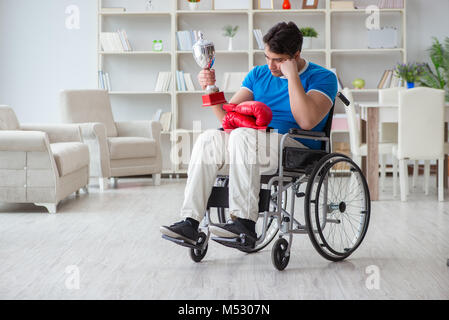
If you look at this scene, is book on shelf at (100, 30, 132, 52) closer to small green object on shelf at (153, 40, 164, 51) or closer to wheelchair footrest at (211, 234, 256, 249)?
small green object on shelf at (153, 40, 164, 51)

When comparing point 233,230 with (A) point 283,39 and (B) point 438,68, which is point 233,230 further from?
(B) point 438,68

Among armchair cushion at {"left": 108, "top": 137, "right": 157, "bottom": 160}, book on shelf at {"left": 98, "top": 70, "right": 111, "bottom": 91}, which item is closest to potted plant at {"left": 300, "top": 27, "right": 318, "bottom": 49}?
armchair cushion at {"left": 108, "top": 137, "right": 157, "bottom": 160}

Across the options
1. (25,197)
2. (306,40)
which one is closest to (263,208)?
(25,197)

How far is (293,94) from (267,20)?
4.41 metres

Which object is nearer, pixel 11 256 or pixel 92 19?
pixel 11 256

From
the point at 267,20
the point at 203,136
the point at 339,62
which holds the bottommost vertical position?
the point at 203,136

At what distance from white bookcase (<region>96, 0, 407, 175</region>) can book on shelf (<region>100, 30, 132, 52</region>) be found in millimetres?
158

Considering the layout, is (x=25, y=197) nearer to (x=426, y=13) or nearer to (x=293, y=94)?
(x=293, y=94)

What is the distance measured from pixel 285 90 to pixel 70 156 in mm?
2168

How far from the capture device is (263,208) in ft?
7.84

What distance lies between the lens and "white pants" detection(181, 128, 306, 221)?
7.69 ft

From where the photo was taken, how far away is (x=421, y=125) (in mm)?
4430

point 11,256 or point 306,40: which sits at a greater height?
point 306,40

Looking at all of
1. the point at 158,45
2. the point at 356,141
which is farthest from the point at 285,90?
the point at 158,45
